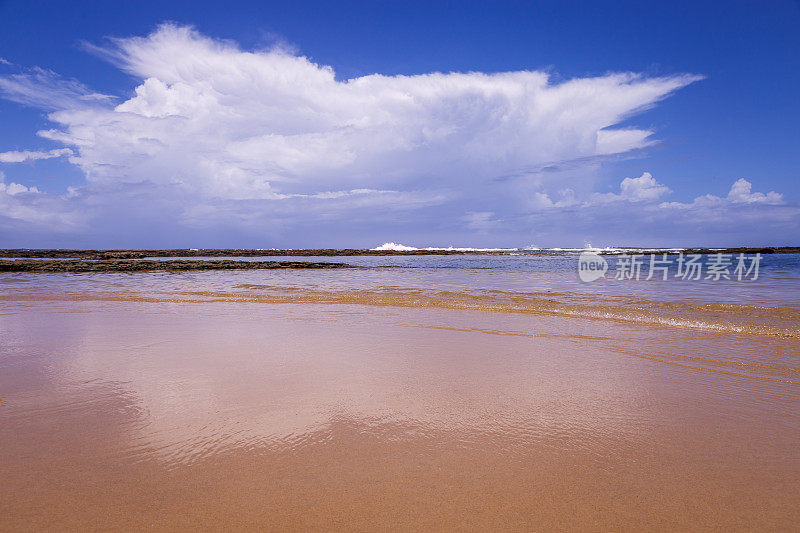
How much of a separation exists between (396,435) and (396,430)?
0.09 meters

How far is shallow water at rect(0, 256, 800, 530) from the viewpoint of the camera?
253cm

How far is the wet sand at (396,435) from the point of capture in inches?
99.0

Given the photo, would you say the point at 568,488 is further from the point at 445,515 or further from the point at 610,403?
the point at 610,403

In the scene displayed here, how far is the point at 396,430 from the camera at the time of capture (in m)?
3.57

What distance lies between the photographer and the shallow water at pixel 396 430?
8.30ft

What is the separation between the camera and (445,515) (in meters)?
2.47

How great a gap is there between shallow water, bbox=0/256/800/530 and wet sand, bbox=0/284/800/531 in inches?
0.7

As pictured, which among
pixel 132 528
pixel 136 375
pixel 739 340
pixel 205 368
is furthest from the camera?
pixel 739 340

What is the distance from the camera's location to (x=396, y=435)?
348 cm

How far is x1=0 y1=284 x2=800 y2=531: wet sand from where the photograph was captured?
252 cm

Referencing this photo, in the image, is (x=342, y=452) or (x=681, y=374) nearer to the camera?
(x=342, y=452)

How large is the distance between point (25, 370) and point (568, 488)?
250 inches

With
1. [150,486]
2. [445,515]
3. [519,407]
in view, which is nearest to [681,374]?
[519,407]

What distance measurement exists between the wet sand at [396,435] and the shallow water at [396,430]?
0.7 inches
